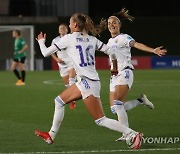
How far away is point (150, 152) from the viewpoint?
31.6 ft

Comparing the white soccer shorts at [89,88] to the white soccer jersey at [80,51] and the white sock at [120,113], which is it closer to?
the white soccer jersey at [80,51]

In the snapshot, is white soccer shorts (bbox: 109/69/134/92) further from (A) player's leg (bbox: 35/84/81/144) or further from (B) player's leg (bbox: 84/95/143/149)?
(B) player's leg (bbox: 84/95/143/149)

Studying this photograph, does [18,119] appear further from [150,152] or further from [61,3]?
[61,3]

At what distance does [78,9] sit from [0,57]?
255 inches

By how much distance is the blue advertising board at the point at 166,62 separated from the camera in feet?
130

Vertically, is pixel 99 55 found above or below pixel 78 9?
below

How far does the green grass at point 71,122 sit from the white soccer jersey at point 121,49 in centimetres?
128

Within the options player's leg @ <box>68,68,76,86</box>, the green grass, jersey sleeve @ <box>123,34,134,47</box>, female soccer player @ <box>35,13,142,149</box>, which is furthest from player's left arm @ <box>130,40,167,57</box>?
player's leg @ <box>68,68,76,86</box>

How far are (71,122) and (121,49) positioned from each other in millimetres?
2780

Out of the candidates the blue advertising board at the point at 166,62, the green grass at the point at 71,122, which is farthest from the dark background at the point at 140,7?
the green grass at the point at 71,122

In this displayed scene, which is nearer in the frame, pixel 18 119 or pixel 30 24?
pixel 18 119

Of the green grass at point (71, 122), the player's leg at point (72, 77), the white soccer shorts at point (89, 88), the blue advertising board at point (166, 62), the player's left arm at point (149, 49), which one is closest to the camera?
the white soccer shorts at point (89, 88)

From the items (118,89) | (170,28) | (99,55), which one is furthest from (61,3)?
(118,89)

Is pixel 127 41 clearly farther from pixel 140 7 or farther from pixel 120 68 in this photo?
pixel 140 7
